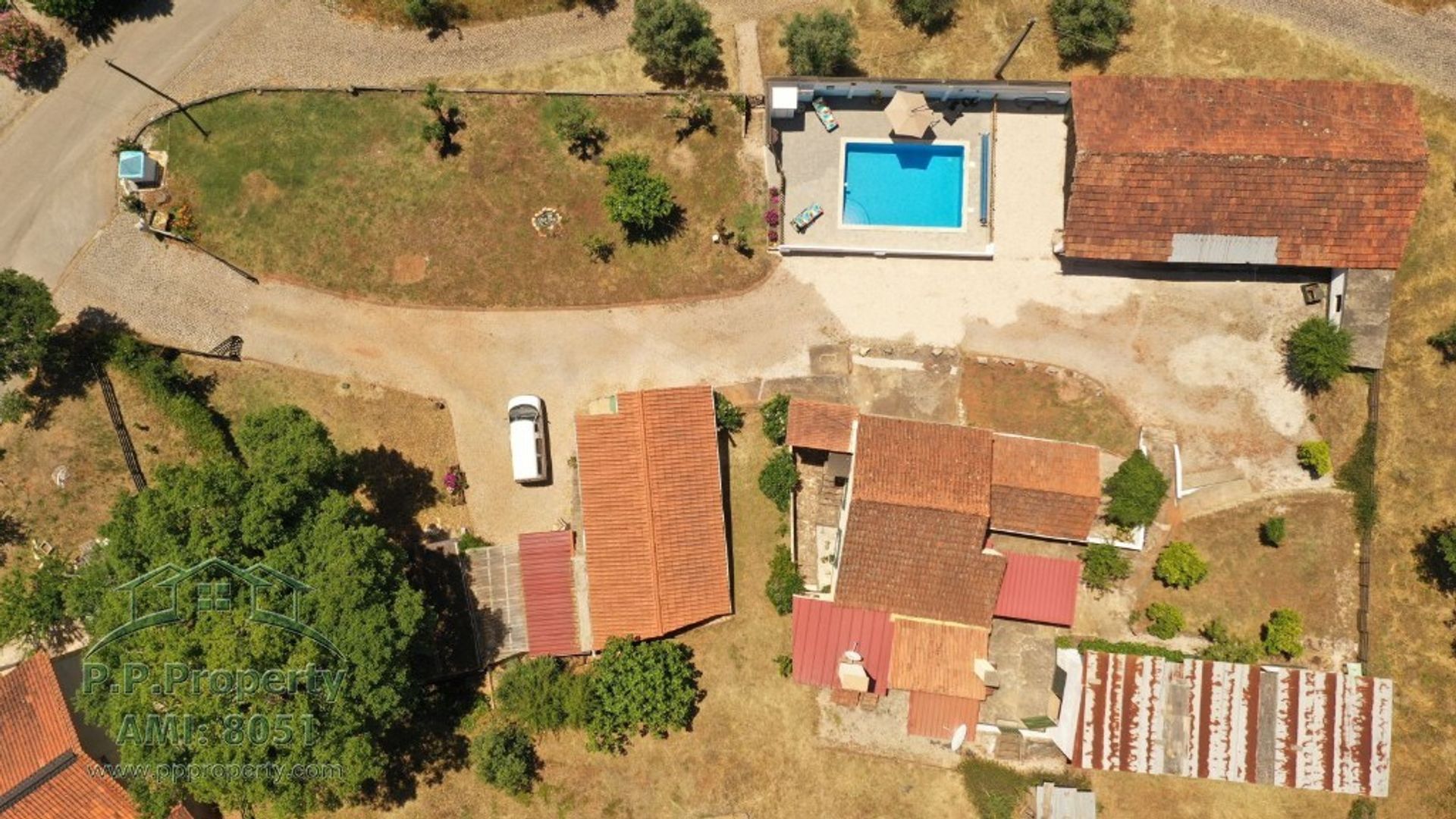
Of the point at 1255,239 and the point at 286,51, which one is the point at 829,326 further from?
the point at 286,51

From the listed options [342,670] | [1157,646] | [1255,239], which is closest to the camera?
[342,670]

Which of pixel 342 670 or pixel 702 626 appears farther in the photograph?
pixel 702 626

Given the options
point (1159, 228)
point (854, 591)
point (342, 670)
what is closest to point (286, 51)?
point (342, 670)

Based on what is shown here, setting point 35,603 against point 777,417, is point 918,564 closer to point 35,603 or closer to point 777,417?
point 777,417

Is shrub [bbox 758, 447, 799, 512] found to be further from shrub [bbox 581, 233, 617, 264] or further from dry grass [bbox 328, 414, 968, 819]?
shrub [bbox 581, 233, 617, 264]

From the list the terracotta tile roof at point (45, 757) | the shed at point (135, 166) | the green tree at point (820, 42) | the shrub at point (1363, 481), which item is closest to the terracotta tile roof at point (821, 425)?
the green tree at point (820, 42)

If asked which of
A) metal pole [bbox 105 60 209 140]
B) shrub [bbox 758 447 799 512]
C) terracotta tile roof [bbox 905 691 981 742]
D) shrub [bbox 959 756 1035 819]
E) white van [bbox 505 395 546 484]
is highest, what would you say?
metal pole [bbox 105 60 209 140]

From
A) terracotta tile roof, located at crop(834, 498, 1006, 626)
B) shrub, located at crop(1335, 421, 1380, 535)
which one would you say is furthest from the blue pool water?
shrub, located at crop(1335, 421, 1380, 535)

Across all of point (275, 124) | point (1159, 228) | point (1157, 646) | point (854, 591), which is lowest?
point (1157, 646)
